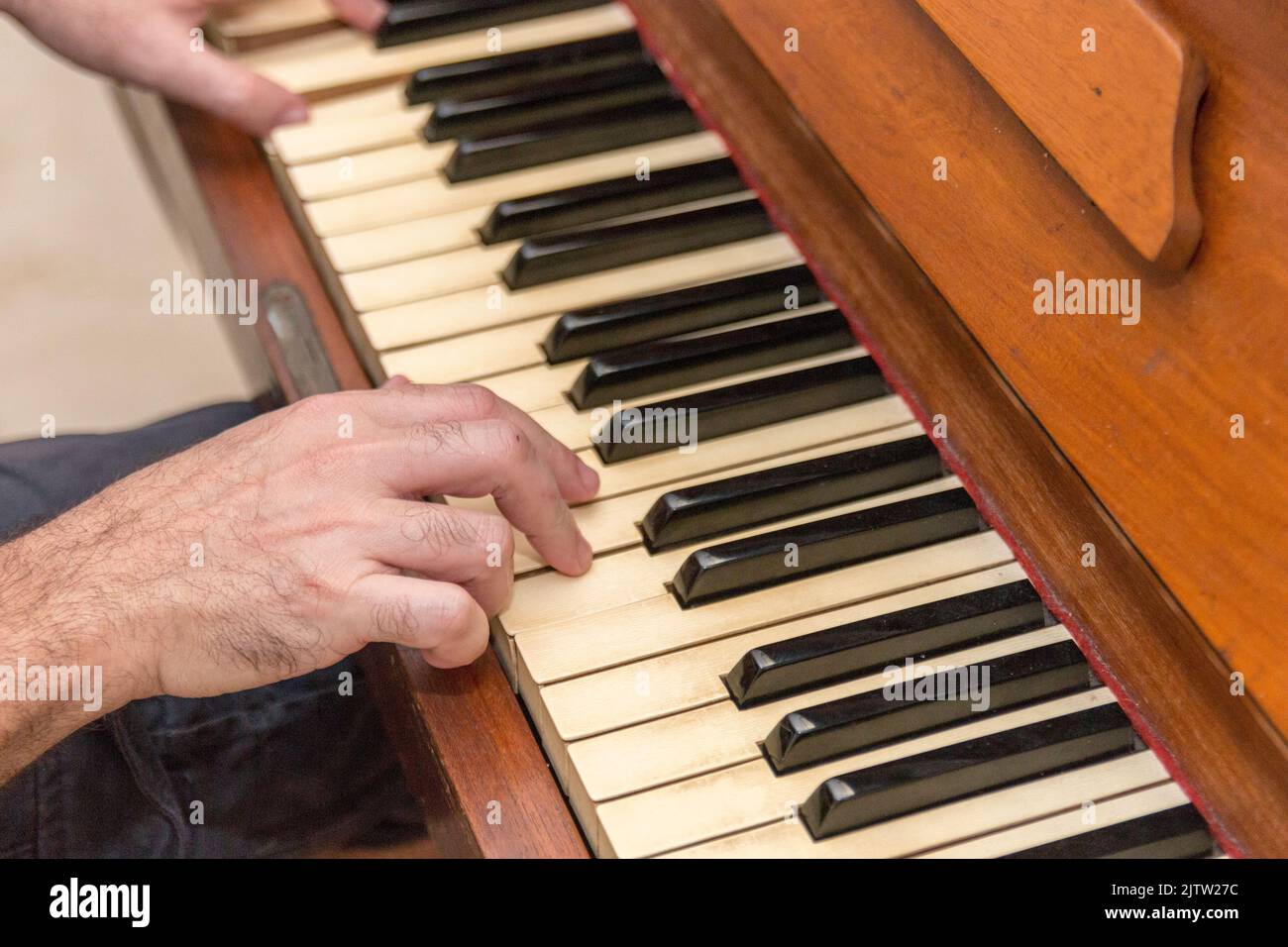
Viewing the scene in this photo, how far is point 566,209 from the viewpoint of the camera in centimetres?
175

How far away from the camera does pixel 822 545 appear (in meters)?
1.41

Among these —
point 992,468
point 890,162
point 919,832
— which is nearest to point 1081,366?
point 992,468

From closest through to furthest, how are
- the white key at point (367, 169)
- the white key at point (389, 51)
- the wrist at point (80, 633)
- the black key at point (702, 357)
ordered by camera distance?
the wrist at point (80, 633)
the black key at point (702, 357)
the white key at point (367, 169)
the white key at point (389, 51)

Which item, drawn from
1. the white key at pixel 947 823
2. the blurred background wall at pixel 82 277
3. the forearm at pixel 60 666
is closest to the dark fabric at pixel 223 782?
the forearm at pixel 60 666

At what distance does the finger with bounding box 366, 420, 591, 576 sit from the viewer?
1.37 metres

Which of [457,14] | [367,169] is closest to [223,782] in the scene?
[367,169]

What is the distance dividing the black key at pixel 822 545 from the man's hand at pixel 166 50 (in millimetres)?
913

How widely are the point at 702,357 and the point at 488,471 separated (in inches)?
12.8

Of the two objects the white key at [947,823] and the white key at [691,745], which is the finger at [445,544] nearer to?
the white key at [691,745]

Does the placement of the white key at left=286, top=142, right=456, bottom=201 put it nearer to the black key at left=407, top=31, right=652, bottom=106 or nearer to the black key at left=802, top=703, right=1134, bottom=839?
the black key at left=407, top=31, right=652, bottom=106

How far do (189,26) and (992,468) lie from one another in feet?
4.10

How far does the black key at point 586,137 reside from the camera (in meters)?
1.83

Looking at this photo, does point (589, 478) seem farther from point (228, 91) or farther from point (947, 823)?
point (228, 91)
